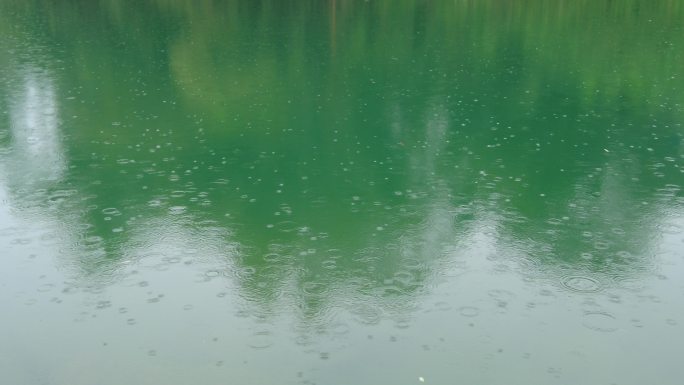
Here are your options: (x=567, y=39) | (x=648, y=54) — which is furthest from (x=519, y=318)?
(x=567, y=39)

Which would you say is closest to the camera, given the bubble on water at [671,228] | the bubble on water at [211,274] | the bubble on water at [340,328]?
the bubble on water at [340,328]

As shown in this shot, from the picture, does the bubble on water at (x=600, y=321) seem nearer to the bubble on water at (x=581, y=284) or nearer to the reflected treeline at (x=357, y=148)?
the bubble on water at (x=581, y=284)

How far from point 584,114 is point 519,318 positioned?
20.9ft

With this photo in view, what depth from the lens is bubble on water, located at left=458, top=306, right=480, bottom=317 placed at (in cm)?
731

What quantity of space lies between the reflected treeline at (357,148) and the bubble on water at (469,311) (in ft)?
1.64

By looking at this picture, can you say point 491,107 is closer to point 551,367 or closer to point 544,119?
point 544,119

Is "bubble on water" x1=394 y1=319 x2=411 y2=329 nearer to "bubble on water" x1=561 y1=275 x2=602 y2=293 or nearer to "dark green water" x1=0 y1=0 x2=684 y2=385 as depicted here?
"dark green water" x1=0 y1=0 x2=684 y2=385

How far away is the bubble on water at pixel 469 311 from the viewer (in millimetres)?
7312

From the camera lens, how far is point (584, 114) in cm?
1274

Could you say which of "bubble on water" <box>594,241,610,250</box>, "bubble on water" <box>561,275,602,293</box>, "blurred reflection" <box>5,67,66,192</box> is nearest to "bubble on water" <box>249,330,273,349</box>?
"bubble on water" <box>561,275,602,293</box>

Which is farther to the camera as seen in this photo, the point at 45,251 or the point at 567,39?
the point at 567,39

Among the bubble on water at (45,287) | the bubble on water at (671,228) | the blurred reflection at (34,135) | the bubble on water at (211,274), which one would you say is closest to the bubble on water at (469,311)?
the bubble on water at (211,274)

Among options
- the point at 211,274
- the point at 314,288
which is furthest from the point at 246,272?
the point at 314,288

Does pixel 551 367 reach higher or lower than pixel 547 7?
lower
